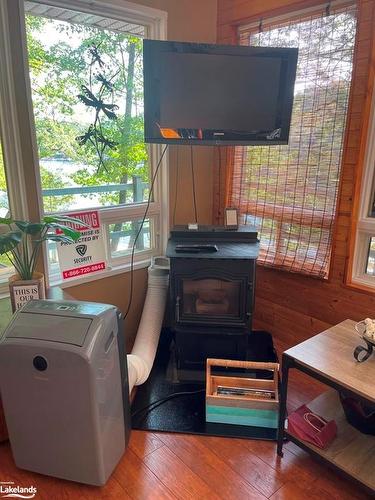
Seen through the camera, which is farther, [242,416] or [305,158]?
[305,158]

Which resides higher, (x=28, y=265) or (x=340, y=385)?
(x=28, y=265)

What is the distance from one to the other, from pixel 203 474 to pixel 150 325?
3.13 feet

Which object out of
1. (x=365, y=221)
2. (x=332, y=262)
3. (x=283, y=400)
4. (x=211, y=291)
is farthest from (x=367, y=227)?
(x=283, y=400)

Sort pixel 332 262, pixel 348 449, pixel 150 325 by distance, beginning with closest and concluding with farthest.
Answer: pixel 348 449
pixel 332 262
pixel 150 325

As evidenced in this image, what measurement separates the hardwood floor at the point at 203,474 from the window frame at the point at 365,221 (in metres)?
1.02

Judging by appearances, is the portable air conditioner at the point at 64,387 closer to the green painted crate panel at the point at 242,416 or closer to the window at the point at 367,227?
the green painted crate panel at the point at 242,416

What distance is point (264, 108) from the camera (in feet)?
6.93

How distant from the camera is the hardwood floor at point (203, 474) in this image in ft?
4.97

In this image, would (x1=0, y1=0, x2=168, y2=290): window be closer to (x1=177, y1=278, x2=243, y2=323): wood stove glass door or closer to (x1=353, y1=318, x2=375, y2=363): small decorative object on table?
(x1=177, y1=278, x2=243, y2=323): wood stove glass door

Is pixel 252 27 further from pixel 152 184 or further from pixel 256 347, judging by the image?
pixel 256 347

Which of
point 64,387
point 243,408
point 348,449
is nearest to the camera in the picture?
point 64,387

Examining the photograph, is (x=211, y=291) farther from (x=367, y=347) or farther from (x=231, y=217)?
(x=367, y=347)

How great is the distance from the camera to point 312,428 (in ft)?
5.38

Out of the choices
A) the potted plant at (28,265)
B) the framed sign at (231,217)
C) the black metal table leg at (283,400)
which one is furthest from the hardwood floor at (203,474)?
the framed sign at (231,217)
